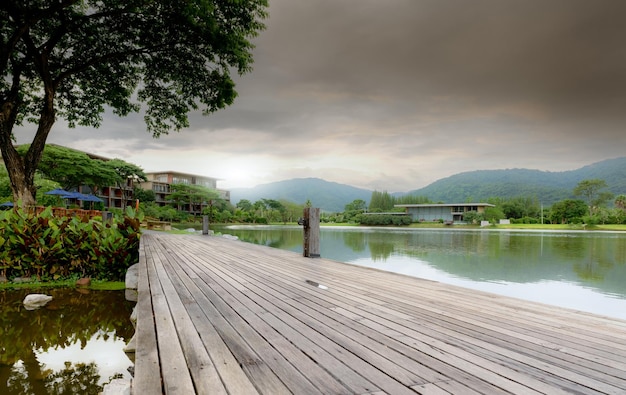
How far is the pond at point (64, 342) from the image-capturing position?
11.8 feet

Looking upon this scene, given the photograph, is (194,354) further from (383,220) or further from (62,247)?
(383,220)

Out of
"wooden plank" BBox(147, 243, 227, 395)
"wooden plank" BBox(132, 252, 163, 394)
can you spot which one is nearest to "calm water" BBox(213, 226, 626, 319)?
"wooden plank" BBox(147, 243, 227, 395)

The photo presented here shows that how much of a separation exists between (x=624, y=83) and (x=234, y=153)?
69.2 meters

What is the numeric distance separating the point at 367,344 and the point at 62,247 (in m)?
8.67

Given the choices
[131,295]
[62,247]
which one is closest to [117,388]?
[131,295]

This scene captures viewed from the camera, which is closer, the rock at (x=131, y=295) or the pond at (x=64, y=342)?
the pond at (x=64, y=342)

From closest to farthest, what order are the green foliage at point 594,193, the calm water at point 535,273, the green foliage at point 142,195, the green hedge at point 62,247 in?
the green hedge at point 62,247, the calm water at point 535,273, the green foliage at point 142,195, the green foliage at point 594,193

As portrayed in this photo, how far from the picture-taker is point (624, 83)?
5688cm

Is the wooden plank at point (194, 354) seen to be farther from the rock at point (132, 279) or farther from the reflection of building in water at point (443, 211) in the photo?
the reflection of building in water at point (443, 211)

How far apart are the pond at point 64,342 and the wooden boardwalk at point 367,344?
116 centimetres

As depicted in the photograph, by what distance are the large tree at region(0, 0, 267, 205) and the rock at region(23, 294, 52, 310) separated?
524cm

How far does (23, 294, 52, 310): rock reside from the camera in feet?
20.3

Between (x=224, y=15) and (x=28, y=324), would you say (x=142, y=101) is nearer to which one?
(x=224, y=15)

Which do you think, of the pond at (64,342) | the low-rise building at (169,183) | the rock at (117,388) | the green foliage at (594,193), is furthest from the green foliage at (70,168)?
the green foliage at (594,193)
